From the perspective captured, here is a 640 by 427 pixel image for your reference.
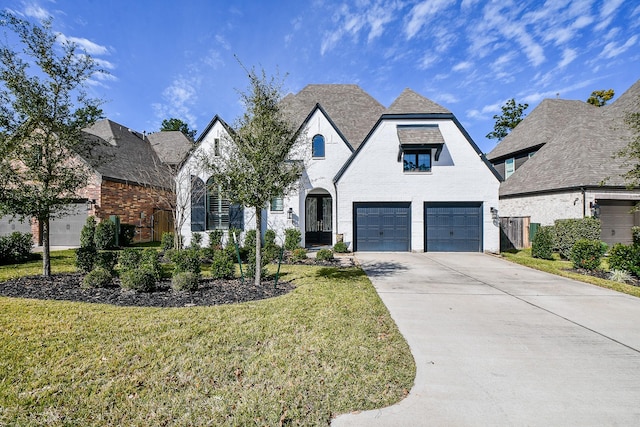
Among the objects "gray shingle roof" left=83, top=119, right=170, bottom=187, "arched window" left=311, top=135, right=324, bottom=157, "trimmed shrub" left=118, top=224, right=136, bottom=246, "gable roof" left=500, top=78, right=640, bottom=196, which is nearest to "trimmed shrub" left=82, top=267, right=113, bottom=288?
"gray shingle roof" left=83, top=119, right=170, bottom=187

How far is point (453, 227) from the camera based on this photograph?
14.4 meters

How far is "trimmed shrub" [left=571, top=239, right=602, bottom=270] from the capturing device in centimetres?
913

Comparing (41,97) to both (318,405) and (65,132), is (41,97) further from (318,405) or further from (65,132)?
(318,405)

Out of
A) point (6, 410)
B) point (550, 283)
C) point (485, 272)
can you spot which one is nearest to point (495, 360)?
point (6, 410)

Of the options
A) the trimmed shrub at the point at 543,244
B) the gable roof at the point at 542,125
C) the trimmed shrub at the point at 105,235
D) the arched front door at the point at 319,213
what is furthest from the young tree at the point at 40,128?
the gable roof at the point at 542,125

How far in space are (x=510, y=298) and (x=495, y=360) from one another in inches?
137

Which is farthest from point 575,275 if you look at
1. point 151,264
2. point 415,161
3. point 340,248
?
point 151,264

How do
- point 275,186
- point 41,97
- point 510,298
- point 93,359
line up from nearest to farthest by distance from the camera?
point 93,359
point 510,298
point 275,186
point 41,97

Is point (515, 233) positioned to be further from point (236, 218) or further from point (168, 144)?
point (168, 144)

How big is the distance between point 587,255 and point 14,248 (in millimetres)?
20726

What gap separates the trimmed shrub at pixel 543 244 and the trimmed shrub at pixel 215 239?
15201 millimetres

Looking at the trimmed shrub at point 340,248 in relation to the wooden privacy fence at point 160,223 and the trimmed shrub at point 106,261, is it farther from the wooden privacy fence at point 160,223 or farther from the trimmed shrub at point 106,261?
the wooden privacy fence at point 160,223

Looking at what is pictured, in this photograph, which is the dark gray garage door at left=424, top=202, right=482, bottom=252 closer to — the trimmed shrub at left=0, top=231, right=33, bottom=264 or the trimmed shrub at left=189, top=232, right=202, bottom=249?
the trimmed shrub at left=189, top=232, right=202, bottom=249

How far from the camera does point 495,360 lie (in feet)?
12.0
